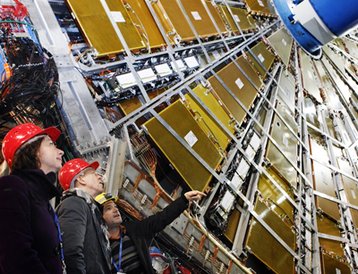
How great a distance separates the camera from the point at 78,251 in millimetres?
2441

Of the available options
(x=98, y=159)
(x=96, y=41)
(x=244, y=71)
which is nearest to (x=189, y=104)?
(x=96, y=41)

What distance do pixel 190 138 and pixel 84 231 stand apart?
2.62 m

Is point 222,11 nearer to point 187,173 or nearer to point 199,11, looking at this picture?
point 199,11

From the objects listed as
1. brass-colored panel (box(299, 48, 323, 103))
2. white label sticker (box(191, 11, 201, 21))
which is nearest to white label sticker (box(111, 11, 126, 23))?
white label sticker (box(191, 11, 201, 21))

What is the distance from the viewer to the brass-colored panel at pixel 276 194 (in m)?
6.03

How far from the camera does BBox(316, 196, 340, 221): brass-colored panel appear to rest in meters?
7.05

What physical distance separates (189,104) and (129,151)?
1.58m

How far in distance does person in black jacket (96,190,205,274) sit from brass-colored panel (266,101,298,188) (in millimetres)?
3337

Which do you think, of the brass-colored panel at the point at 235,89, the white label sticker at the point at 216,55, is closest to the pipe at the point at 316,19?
the brass-colored panel at the point at 235,89

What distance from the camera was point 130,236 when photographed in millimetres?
3398

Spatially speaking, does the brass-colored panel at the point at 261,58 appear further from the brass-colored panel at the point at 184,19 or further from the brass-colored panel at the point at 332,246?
the brass-colored panel at the point at 332,246

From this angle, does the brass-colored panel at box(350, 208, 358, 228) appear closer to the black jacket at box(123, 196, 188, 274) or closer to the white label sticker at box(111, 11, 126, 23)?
the black jacket at box(123, 196, 188, 274)

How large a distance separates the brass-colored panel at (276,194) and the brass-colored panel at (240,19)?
3.34m

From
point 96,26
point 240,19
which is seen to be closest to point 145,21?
point 96,26
